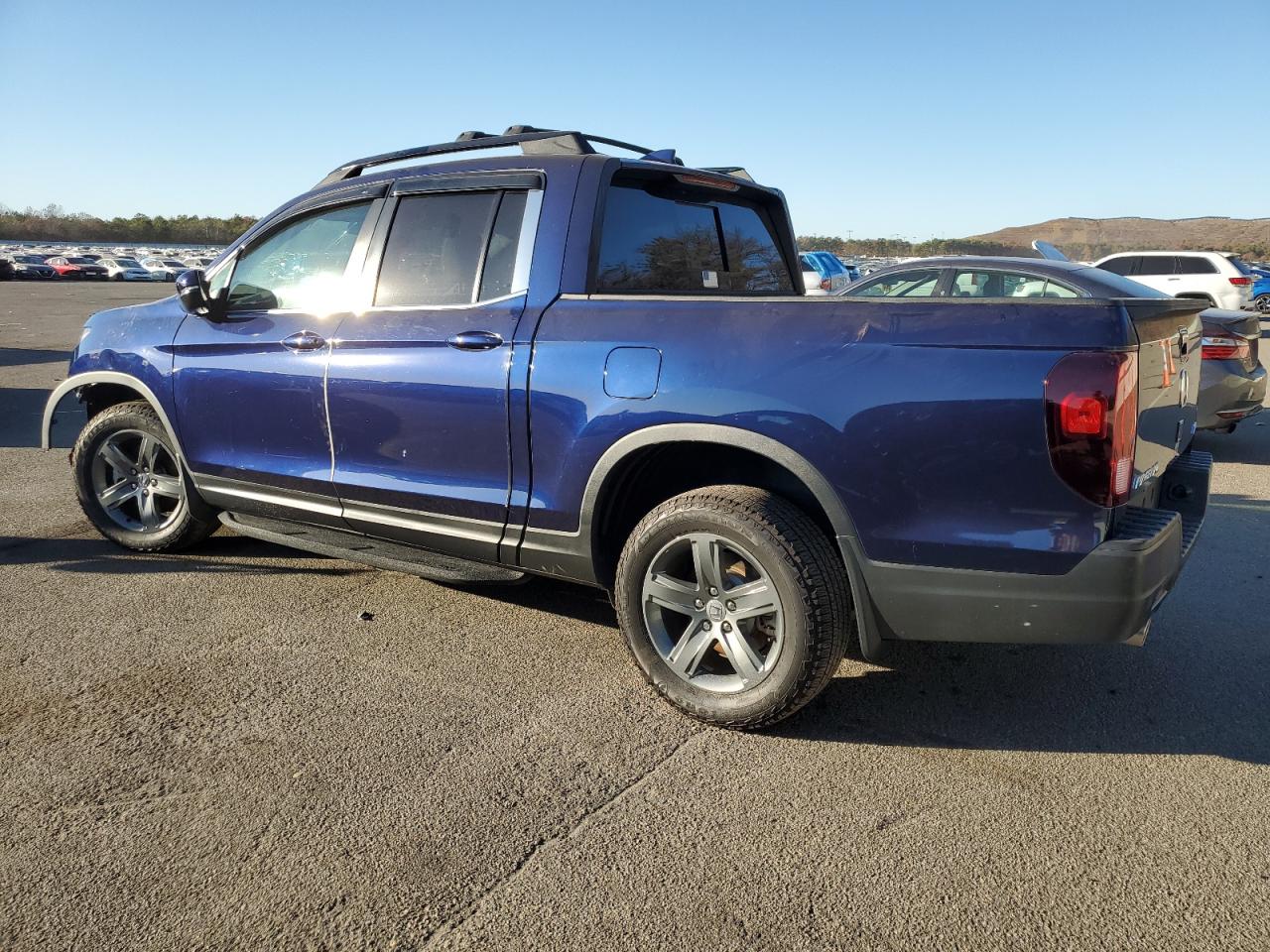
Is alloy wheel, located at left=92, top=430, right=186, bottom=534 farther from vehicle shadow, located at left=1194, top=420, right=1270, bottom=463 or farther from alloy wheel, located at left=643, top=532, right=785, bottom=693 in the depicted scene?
vehicle shadow, located at left=1194, top=420, right=1270, bottom=463

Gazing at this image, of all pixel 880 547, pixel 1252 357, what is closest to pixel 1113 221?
pixel 1252 357

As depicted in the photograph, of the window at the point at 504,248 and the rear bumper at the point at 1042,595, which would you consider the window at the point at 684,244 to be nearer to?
the window at the point at 504,248

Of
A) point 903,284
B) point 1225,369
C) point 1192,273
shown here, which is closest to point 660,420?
point 1225,369

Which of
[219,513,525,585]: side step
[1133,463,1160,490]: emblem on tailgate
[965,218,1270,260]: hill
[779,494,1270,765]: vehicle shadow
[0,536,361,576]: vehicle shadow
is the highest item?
[965,218,1270,260]: hill

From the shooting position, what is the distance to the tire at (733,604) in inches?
114

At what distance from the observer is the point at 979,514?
2.65 metres

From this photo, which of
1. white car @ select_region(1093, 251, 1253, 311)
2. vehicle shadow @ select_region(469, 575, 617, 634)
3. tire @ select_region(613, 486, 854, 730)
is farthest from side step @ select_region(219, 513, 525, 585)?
white car @ select_region(1093, 251, 1253, 311)

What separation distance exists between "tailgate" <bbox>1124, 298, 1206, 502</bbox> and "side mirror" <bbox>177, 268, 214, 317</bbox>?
381 centimetres

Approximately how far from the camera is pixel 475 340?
350cm

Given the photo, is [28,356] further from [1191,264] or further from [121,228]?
[121,228]

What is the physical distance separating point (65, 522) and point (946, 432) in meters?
5.09

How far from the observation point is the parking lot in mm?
2209

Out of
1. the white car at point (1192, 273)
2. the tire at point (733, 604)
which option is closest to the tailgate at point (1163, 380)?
the tire at point (733, 604)

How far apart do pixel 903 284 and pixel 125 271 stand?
189ft
